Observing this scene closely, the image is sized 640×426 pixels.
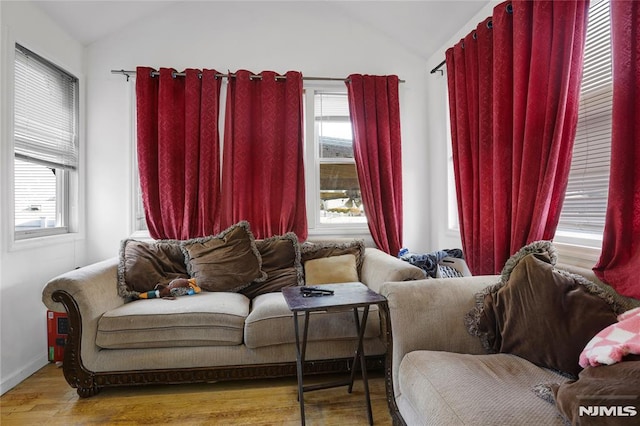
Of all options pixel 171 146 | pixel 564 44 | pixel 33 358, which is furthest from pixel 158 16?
pixel 564 44

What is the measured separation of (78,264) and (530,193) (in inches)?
136

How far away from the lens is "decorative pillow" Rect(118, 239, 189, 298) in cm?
236

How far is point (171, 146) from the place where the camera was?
2.86m

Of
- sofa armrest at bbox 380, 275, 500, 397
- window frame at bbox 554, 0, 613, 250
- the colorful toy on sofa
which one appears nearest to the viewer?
sofa armrest at bbox 380, 275, 500, 397

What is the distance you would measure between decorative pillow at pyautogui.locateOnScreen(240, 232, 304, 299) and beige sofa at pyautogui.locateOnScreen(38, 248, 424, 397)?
443mm

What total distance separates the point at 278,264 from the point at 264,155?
3.18ft

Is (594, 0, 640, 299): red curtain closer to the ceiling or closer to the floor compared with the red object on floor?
closer to the ceiling

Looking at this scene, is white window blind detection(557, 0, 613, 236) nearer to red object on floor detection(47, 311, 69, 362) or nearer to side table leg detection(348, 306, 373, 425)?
side table leg detection(348, 306, 373, 425)

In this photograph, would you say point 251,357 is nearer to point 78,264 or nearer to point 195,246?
point 195,246

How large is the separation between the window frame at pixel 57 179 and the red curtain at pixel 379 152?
2.39 metres

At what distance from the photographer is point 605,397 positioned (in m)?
0.90

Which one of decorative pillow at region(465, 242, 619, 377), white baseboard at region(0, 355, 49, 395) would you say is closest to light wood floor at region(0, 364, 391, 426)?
white baseboard at region(0, 355, 49, 395)

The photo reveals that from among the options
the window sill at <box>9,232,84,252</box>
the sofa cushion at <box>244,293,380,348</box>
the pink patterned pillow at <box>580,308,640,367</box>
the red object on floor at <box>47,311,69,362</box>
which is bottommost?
the red object on floor at <box>47,311,69,362</box>

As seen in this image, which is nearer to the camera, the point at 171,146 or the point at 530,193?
the point at 530,193
